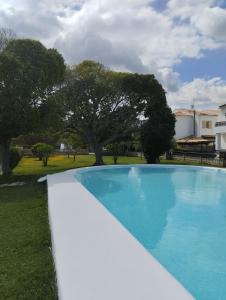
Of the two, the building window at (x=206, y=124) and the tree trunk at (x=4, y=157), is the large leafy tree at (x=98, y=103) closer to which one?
the tree trunk at (x=4, y=157)

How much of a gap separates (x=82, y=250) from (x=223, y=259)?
2.80 m

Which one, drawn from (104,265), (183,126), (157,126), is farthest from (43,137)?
(104,265)

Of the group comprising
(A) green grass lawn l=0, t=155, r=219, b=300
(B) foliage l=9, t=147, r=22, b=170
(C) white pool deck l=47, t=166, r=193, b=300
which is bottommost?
(A) green grass lawn l=0, t=155, r=219, b=300

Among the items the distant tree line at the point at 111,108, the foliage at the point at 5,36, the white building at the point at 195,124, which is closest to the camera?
the foliage at the point at 5,36

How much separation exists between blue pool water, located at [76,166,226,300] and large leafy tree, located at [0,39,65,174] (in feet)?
14.1

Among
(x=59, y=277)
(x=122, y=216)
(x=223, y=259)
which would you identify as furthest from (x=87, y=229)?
(x=122, y=216)

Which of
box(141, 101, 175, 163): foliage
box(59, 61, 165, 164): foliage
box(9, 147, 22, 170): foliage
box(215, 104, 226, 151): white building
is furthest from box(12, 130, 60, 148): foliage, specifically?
box(215, 104, 226, 151): white building

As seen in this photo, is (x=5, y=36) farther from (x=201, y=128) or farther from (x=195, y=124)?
(x=195, y=124)

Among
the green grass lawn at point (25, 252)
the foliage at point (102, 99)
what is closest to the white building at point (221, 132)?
the foliage at point (102, 99)

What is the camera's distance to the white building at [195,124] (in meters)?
53.3

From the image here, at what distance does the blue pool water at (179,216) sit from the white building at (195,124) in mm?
34807

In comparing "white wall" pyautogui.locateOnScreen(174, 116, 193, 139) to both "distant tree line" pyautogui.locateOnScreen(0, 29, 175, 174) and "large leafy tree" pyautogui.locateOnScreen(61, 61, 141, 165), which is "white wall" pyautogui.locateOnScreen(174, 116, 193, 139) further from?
"large leafy tree" pyautogui.locateOnScreen(61, 61, 141, 165)

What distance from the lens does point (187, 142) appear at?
45.6 meters

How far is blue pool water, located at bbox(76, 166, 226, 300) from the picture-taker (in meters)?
5.54
